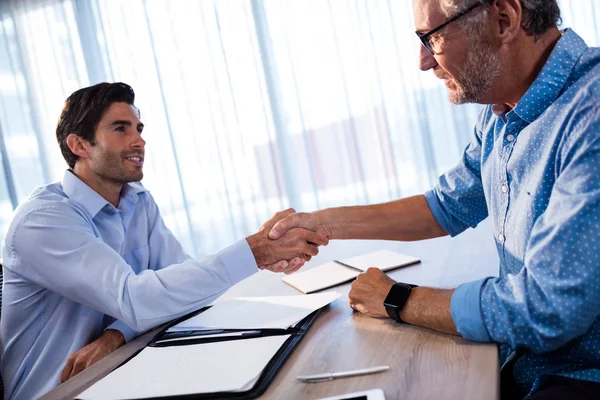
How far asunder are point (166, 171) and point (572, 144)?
12.9 feet

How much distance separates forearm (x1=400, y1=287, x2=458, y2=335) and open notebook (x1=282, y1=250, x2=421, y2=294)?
43 cm

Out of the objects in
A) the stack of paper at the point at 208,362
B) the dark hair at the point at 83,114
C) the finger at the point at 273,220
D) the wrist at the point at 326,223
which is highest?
the dark hair at the point at 83,114

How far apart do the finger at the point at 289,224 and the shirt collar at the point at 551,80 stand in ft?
2.52

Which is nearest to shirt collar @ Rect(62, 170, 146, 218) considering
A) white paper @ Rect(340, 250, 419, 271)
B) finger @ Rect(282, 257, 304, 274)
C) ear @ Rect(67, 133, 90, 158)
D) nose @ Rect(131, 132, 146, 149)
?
ear @ Rect(67, 133, 90, 158)

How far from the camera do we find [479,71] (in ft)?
3.61

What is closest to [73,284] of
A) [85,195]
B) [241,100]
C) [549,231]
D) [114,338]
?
[114,338]

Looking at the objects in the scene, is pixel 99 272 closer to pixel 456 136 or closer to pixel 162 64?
pixel 456 136

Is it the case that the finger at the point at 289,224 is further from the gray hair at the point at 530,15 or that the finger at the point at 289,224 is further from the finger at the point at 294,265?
the gray hair at the point at 530,15

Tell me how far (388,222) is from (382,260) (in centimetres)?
12

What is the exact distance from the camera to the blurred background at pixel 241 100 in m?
3.88

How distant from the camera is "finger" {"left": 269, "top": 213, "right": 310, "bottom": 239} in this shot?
5.12 ft

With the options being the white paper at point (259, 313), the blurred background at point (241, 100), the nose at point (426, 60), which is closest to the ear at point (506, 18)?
the nose at point (426, 60)

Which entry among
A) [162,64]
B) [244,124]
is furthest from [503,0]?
[162,64]

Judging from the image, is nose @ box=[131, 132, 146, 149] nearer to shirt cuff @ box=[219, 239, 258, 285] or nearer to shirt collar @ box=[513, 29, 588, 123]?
shirt cuff @ box=[219, 239, 258, 285]
